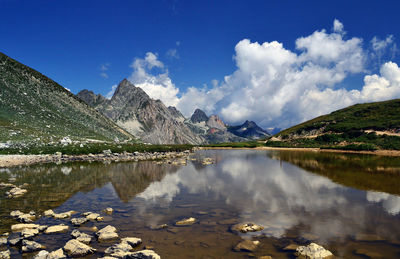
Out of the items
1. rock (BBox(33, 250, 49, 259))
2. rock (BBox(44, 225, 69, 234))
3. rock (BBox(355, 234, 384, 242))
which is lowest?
rock (BBox(355, 234, 384, 242))

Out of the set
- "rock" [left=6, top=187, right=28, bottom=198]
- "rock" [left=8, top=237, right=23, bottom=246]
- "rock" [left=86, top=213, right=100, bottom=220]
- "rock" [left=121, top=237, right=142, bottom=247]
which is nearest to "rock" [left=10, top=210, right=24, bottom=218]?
"rock" [left=86, top=213, right=100, bottom=220]

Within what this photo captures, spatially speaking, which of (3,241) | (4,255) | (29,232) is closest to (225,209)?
(29,232)

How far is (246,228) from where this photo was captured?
58.7 ft

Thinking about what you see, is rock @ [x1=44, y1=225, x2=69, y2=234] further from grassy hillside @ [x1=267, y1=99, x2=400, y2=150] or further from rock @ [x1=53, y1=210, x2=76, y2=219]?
grassy hillside @ [x1=267, y1=99, x2=400, y2=150]

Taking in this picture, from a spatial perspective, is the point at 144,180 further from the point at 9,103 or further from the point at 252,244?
the point at 9,103

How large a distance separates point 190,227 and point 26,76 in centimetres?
18137

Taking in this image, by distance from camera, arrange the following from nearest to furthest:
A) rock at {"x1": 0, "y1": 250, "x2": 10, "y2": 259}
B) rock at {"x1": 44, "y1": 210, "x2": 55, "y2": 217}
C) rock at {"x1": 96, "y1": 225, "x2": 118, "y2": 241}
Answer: rock at {"x1": 0, "y1": 250, "x2": 10, "y2": 259}
rock at {"x1": 96, "y1": 225, "x2": 118, "y2": 241}
rock at {"x1": 44, "y1": 210, "x2": 55, "y2": 217}

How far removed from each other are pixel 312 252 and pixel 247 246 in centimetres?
381

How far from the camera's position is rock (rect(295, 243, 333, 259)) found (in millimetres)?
13602

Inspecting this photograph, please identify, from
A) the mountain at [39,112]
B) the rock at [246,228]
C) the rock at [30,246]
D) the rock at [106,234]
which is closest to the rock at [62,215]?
the rock at [30,246]

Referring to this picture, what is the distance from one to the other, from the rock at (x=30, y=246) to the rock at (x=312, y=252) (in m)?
16.0

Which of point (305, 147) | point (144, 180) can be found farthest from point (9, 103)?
point (305, 147)

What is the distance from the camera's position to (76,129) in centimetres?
13550

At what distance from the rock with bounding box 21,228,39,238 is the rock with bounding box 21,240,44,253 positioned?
143 centimetres
